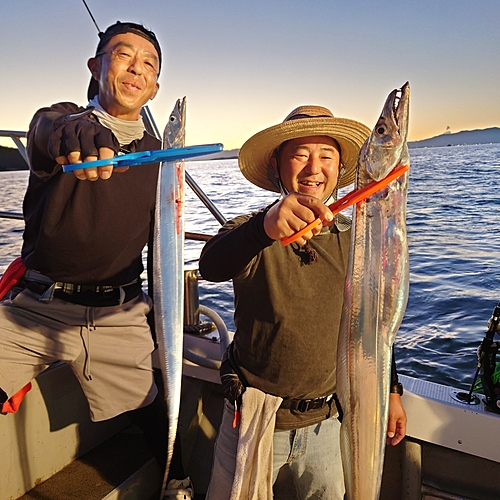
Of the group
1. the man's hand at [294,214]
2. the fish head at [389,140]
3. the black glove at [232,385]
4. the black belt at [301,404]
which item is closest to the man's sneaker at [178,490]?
the black glove at [232,385]

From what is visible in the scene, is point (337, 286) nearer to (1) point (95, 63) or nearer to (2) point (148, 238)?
(2) point (148, 238)

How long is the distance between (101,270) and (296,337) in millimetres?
1301

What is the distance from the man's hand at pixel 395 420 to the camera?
217cm

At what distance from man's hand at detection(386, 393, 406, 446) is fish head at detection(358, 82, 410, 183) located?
1347 mm

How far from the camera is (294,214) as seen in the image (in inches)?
56.7

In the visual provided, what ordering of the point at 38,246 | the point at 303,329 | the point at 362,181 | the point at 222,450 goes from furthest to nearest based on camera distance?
the point at 38,246
the point at 222,450
the point at 303,329
the point at 362,181

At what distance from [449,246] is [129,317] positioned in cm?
1336

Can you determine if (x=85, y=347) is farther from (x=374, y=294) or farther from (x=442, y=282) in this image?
(x=442, y=282)

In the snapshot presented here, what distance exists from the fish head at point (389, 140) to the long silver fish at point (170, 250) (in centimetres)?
58

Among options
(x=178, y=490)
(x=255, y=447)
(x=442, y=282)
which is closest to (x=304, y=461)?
(x=255, y=447)

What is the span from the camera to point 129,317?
9.59ft

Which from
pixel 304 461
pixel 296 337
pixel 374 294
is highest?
pixel 374 294

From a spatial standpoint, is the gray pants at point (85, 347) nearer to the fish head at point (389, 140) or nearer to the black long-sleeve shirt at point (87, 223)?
the black long-sleeve shirt at point (87, 223)

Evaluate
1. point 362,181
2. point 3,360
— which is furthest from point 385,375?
point 3,360
